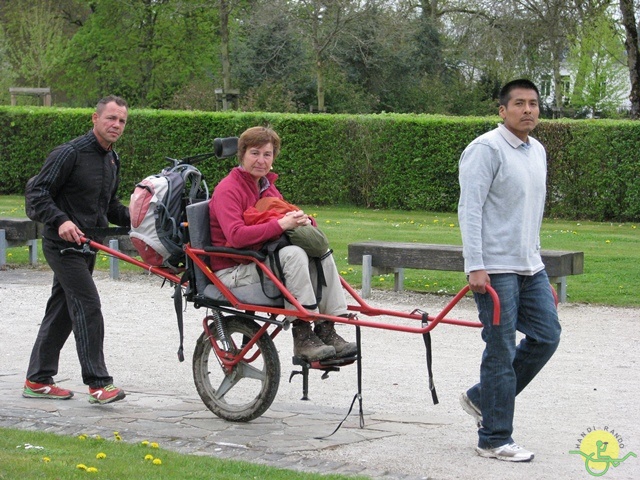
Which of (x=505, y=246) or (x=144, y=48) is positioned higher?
(x=144, y=48)

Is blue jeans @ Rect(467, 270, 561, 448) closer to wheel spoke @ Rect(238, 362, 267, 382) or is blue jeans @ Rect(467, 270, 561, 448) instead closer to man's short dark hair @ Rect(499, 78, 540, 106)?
man's short dark hair @ Rect(499, 78, 540, 106)

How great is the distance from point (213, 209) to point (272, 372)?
995mm

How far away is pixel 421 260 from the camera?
1163 centimetres

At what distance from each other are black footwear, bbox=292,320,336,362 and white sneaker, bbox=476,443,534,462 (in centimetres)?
107

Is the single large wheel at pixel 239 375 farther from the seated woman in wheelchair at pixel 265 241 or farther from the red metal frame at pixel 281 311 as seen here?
the seated woman in wheelchair at pixel 265 241

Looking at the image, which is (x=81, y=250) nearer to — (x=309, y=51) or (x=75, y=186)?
(x=75, y=186)

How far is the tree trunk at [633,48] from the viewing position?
1005 inches

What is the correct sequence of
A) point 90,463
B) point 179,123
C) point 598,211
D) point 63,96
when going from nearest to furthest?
point 90,463, point 598,211, point 179,123, point 63,96

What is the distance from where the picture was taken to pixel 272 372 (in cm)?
645

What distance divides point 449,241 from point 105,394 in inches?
378

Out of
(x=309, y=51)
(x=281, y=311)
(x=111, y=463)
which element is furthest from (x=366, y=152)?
(x=309, y=51)

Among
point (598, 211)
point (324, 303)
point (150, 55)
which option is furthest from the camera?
point (150, 55)

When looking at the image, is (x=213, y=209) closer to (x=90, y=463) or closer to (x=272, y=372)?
(x=272, y=372)

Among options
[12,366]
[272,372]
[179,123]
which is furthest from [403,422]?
[179,123]
